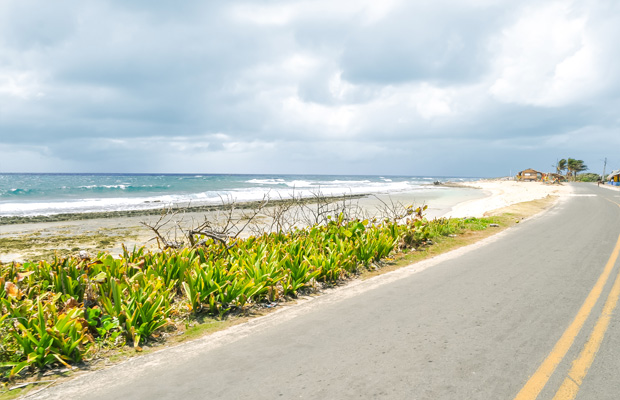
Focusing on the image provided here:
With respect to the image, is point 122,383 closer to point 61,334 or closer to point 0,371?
point 61,334

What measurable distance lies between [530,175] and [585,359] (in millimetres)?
106111

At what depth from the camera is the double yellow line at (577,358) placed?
309 cm

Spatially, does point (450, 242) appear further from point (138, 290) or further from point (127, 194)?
point (127, 194)

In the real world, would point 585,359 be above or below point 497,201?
above

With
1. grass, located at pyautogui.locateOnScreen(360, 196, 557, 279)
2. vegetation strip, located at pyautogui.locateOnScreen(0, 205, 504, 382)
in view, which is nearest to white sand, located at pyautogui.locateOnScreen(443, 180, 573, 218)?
grass, located at pyautogui.locateOnScreen(360, 196, 557, 279)

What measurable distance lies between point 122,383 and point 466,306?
171 inches

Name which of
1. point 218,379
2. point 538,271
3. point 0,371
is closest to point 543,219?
point 538,271

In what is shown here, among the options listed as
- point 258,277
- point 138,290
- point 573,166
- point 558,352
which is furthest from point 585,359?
point 573,166

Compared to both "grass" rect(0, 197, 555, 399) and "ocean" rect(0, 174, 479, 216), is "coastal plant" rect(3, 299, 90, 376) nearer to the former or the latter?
"grass" rect(0, 197, 555, 399)

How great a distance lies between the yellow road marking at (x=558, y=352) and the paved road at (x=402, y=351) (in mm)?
19

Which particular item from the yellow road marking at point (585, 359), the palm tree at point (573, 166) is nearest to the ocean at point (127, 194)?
the yellow road marking at point (585, 359)

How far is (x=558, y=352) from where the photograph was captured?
3.76 m

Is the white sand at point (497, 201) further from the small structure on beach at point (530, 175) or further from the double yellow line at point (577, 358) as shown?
the small structure on beach at point (530, 175)

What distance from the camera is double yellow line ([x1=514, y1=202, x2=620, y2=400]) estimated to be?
309 cm
